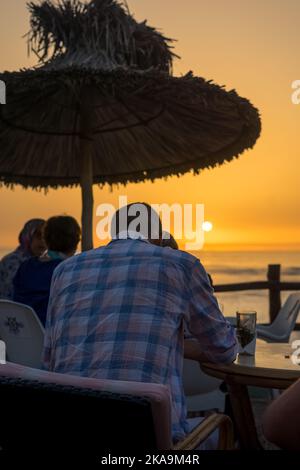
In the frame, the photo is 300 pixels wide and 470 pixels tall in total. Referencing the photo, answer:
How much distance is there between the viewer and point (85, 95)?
4.82 m

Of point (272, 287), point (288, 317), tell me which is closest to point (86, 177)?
point (288, 317)

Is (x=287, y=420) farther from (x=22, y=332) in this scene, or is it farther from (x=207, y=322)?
(x=22, y=332)

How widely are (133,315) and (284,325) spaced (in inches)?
145

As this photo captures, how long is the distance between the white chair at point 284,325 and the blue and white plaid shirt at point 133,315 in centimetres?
323

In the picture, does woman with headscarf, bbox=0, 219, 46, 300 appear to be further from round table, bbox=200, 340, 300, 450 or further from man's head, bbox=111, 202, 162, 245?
man's head, bbox=111, 202, 162, 245

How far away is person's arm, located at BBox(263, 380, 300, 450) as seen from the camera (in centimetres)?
134

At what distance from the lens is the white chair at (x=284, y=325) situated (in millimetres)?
5301

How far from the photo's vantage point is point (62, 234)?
145 inches

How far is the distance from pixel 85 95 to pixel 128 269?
3.00 metres

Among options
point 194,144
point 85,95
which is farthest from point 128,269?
point 194,144

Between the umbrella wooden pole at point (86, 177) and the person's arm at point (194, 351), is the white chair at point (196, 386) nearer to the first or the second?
the person's arm at point (194, 351)

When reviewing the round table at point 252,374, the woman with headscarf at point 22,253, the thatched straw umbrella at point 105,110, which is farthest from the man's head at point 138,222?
the woman with headscarf at point 22,253

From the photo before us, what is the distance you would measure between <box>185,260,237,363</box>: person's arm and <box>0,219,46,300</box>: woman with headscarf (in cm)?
239

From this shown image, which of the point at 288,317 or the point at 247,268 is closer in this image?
the point at 288,317
